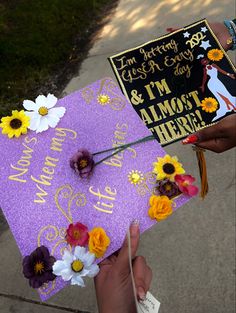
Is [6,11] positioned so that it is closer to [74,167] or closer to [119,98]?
[119,98]

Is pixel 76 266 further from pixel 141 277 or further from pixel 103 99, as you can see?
pixel 103 99

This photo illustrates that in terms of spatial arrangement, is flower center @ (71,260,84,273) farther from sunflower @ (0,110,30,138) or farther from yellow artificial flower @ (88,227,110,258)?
sunflower @ (0,110,30,138)

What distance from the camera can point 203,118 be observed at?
1.32 metres

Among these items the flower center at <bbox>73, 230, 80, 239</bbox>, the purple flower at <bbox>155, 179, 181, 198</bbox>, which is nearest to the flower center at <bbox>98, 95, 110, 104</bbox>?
the purple flower at <bbox>155, 179, 181, 198</bbox>

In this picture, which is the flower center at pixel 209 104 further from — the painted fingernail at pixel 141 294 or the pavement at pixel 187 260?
the pavement at pixel 187 260

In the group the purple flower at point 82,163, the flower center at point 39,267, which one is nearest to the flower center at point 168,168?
the purple flower at point 82,163

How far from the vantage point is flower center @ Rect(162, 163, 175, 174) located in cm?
117

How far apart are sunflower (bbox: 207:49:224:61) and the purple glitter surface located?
1.22ft

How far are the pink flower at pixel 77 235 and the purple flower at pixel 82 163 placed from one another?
157 millimetres

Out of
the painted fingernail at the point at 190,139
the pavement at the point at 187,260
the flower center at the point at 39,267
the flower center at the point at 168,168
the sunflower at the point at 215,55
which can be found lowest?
the pavement at the point at 187,260

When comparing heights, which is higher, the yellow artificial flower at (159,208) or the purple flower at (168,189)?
the purple flower at (168,189)

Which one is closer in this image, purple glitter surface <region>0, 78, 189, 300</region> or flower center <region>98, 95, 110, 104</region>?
purple glitter surface <region>0, 78, 189, 300</region>

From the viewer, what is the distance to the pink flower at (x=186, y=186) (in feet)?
3.74

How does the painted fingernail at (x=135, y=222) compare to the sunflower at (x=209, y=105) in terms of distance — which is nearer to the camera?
the painted fingernail at (x=135, y=222)
